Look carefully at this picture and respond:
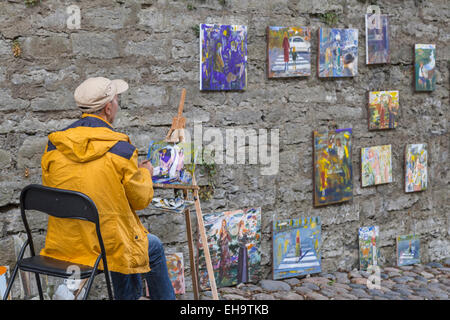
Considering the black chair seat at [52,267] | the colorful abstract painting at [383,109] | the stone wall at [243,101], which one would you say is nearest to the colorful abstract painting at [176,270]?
the stone wall at [243,101]

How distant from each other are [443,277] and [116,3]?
344 cm

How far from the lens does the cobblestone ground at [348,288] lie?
4.29 meters

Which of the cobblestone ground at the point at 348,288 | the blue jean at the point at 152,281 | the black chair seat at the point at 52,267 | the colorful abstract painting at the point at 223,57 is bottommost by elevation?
the cobblestone ground at the point at 348,288

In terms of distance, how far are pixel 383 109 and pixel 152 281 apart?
9.16 feet

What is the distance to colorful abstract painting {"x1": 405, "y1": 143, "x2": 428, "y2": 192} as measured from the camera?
16.9ft

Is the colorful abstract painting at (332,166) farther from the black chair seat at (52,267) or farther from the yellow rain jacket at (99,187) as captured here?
the black chair seat at (52,267)

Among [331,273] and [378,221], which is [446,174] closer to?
[378,221]

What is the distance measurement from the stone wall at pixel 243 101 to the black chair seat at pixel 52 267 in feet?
3.24

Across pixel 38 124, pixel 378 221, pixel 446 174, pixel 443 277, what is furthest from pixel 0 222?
pixel 446 174

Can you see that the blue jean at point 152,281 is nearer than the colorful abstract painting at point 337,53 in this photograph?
Yes

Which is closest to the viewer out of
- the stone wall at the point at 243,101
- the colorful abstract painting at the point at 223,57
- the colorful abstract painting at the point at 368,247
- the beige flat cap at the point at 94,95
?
the beige flat cap at the point at 94,95

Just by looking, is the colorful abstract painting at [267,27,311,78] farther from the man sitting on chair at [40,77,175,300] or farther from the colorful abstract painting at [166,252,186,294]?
the man sitting on chair at [40,77,175,300]

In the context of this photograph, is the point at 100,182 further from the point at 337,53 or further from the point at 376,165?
the point at 376,165

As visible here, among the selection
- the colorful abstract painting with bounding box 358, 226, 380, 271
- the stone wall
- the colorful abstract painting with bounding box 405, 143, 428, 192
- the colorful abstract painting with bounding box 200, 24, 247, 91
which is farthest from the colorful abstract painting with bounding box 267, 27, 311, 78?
the colorful abstract painting with bounding box 358, 226, 380, 271
